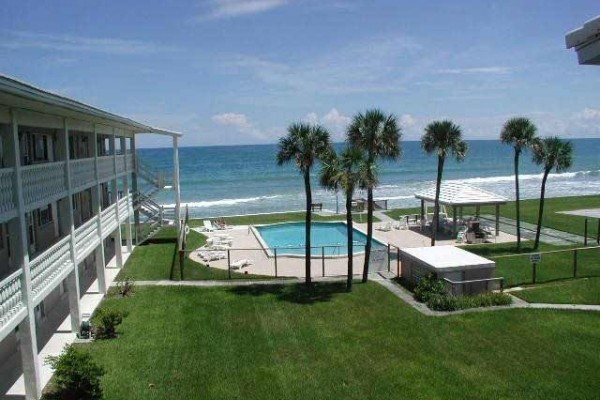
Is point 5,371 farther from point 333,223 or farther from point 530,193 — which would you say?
point 530,193

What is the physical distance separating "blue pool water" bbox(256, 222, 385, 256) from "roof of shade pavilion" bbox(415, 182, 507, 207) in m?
5.40

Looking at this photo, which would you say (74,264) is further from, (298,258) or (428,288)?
(298,258)

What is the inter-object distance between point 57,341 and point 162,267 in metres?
9.04

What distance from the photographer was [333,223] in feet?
126

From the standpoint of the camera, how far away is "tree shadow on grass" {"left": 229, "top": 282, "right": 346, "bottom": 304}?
65.9 ft

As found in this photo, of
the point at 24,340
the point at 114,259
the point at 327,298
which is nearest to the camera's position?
the point at 24,340

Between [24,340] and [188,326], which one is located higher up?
[24,340]

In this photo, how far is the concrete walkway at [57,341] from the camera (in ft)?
41.2

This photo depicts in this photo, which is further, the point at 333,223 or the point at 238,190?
the point at 238,190

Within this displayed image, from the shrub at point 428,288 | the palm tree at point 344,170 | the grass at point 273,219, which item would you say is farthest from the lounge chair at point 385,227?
the palm tree at point 344,170

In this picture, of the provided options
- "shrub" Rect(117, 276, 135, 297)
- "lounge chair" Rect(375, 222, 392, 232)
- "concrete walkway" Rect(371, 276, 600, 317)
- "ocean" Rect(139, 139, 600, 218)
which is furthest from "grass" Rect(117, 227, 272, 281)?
"ocean" Rect(139, 139, 600, 218)

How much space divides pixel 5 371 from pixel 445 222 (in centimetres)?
2863

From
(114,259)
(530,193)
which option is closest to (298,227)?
(114,259)

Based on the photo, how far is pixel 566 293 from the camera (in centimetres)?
1972
